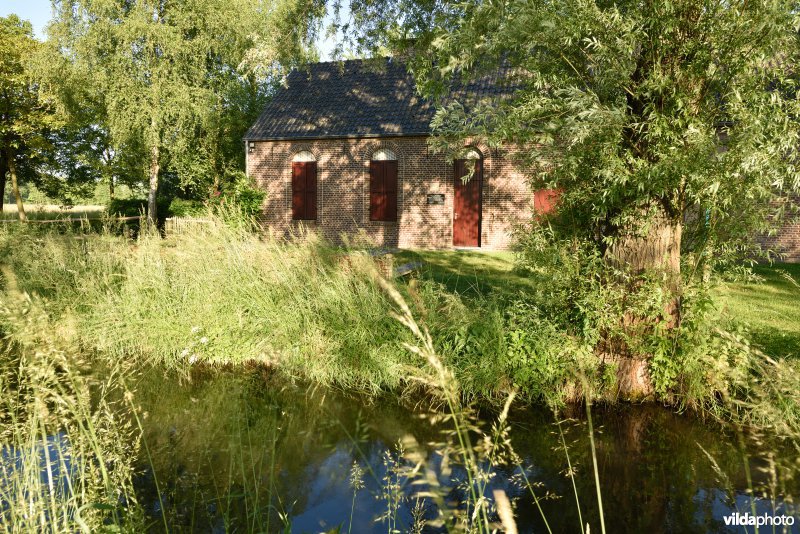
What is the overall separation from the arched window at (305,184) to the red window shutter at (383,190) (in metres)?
2.10

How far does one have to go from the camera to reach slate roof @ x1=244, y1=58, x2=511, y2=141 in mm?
17672

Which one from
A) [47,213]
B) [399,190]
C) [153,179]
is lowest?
[47,213]

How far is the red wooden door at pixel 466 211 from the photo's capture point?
680 inches

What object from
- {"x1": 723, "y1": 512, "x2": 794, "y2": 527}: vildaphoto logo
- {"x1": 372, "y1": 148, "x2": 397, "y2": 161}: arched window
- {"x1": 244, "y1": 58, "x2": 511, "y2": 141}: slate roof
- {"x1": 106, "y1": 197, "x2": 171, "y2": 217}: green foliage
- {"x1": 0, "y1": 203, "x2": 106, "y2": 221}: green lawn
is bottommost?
{"x1": 723, "y1": 512, "x2": 794, "y2": 527}: vildaphoto logo

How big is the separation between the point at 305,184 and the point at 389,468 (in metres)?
15.9

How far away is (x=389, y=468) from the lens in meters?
4.24

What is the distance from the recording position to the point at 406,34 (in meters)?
9.59

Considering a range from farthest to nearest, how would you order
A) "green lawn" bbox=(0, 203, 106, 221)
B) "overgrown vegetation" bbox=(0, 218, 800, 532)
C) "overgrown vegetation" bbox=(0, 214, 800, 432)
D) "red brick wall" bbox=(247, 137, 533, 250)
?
"green lawn" bbox=(0, 203, 106, 221) → "red brick wall" bbox=(247, 137, 533, 250) → "overgrown vegetation" bbox=(0, 214, 800, 432) → "overgrown vegetation" bbox=(0, 218, 800, 532)

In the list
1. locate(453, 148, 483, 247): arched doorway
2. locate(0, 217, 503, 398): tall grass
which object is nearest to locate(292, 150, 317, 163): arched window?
locate(453, 148, 483, 247): arched doorway

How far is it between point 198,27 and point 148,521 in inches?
847

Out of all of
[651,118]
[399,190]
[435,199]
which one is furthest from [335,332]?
[399,190]

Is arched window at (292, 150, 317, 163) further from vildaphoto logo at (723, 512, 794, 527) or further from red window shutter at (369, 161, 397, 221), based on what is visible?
vildaphoto logo at (723, 512, 794, 527)

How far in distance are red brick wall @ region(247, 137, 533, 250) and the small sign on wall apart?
0.36 feet

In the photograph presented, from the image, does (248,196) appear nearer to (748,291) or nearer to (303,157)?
(303,157)
